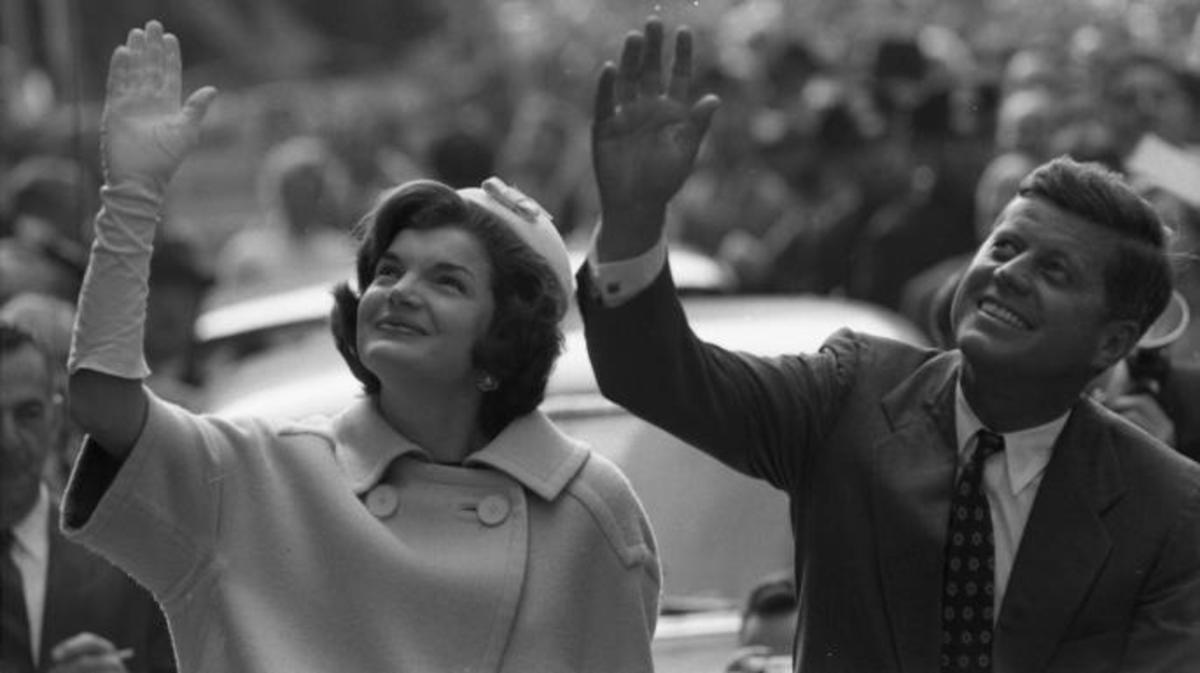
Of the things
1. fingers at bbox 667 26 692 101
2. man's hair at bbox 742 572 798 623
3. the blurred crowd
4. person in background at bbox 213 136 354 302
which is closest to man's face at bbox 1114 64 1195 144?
the blurred crowd

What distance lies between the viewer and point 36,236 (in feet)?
41.0

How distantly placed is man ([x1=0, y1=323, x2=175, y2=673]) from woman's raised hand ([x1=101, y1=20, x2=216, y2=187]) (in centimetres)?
164

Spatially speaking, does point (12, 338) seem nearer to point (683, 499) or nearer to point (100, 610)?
point (100, 610)

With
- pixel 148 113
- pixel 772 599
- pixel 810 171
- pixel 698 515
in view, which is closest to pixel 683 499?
pixel 698 515

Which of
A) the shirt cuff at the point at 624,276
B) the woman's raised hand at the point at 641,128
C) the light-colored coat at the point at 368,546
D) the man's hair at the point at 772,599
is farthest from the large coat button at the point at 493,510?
the man's hair at the point at 772,599

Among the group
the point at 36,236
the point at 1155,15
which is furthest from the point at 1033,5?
the point at 36,236

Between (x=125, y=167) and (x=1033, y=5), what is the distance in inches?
528

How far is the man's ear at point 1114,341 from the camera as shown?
598 centimetres

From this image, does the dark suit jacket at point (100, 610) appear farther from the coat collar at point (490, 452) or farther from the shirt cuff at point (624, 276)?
the shirt cuff at point (624, 276)

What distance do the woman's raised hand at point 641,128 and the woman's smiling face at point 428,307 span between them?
574 millimetres

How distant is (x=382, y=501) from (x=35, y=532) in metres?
1.79

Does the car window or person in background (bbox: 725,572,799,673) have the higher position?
person in background (bbox: 725,572,799,673)

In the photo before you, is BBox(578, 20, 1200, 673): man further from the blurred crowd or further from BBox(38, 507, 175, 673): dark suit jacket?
the blurred crowd

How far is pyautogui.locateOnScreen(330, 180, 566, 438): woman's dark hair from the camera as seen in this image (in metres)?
5.98
